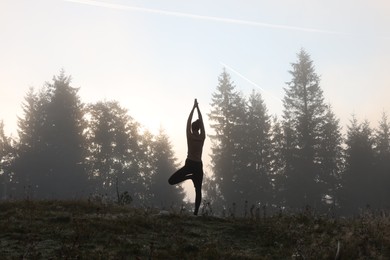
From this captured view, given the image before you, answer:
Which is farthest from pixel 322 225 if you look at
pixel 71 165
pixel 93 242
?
pixel 71 165

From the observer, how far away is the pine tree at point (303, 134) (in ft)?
136

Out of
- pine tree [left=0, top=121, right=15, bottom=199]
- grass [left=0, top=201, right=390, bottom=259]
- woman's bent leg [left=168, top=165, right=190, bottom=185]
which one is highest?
pine tree [left=0, top=121, right=15, bottom=199]

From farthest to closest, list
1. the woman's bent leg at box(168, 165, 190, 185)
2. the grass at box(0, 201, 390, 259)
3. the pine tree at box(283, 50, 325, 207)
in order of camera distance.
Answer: the pine tree at box(283, 50, 325, 207) < the woman's bent leg at box(168, 165, 190, 185) < the grass at box(0, 201, 390, 259)

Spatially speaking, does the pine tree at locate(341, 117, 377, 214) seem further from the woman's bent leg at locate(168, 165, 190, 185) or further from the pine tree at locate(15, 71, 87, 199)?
the woman's bent leg at locate(168, 165, 190, 185)

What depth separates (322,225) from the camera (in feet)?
29.5

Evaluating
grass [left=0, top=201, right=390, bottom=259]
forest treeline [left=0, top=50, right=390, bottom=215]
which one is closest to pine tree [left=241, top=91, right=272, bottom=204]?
forest treeline [left=0, top=50, right=390, bottom=215]

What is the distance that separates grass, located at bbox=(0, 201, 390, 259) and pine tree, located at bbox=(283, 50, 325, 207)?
107ft

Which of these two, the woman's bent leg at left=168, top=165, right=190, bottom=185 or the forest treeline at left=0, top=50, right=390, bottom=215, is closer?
the woman's bent leg at left=168, top=165, right=190, bottom=185

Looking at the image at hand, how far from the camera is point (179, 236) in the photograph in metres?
7.63

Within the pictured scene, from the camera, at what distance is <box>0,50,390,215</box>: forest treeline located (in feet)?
139

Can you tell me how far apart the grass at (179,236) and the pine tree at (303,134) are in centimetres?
3265

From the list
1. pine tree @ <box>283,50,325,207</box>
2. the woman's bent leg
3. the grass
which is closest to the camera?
the grass

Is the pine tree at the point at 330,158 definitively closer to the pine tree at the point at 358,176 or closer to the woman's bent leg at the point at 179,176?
the pine tree at the point at 358,176

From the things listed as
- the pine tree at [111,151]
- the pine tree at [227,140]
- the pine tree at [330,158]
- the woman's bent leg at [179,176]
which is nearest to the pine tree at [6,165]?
the pine tree at [111,151]
